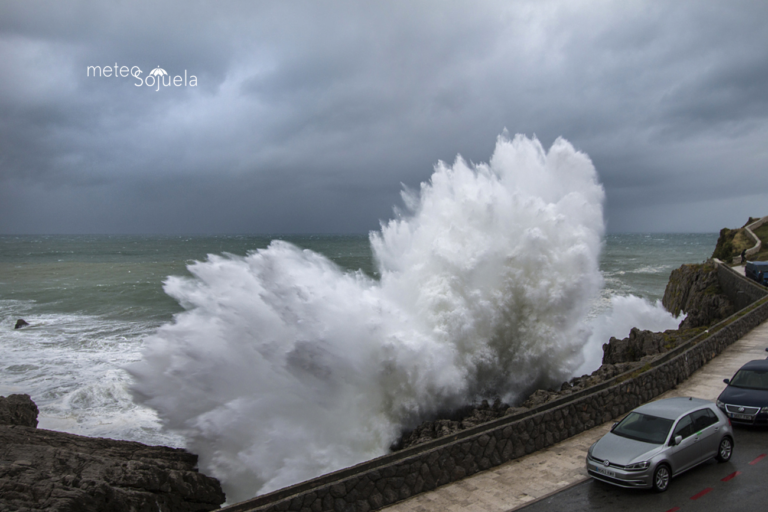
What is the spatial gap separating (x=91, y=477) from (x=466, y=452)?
6554 mm

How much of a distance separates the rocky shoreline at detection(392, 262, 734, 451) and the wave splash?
47.8 inches

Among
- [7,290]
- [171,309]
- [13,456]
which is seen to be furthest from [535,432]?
[7,290]

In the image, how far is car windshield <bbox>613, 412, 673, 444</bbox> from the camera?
24.0 ft

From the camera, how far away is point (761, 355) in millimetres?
14484

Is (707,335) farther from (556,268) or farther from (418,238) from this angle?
(418,238)

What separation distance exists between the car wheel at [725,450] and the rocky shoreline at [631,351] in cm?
322

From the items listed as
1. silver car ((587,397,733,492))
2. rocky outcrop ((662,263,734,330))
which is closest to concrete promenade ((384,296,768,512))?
silver car ((587,397,733,492))

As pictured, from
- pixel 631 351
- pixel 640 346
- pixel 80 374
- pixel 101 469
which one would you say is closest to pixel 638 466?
pixel 101 469

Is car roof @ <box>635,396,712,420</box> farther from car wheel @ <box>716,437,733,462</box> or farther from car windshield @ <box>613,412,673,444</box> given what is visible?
car wheel @ <box>716,437,733,462</box>

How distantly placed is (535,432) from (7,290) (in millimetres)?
54991

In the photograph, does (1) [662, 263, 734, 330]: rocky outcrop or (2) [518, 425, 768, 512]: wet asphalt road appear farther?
(1) [662, 263, 734, 330]: rocky outcrop

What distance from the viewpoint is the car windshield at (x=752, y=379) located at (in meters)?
9.68

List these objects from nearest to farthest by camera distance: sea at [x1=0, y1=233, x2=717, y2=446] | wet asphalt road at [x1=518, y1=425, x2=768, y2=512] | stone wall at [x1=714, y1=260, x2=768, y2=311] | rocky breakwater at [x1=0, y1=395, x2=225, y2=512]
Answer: wet asphalt road at [x1=518, y1=425, x2=768, y2=512]
rocky breakwater at [x1=0, y1=395, x2=225, y2=512]
sea at [x1=0, y1=233, x2=717, y2=446]
stone wall at [x1=714, y1=260, x2=768, y2=311]

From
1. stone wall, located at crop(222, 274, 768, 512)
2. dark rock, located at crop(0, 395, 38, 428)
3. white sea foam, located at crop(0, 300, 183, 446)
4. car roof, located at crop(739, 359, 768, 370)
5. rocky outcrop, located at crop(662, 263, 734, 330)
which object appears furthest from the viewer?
rocky outcrop, located at crop(662, 263, 734, 330)
